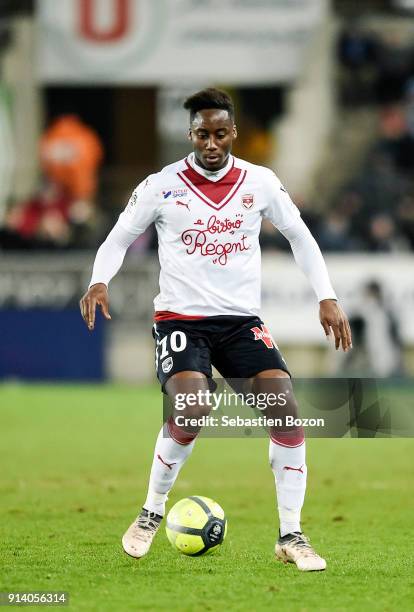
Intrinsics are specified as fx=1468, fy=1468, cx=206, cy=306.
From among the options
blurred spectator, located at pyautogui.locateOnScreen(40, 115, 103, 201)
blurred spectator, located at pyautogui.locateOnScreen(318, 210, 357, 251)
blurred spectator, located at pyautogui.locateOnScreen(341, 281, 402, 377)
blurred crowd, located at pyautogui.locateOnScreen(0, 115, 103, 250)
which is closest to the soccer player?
blurred spectator, located at pyautogui.locateOnScreen(341, 281, 402, 377)

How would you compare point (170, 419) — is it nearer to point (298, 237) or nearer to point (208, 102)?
point (298, 237)

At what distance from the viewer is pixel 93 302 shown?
7262 mm

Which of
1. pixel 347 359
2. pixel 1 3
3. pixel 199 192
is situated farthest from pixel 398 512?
pixel 1 3

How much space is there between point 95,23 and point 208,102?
642 inches

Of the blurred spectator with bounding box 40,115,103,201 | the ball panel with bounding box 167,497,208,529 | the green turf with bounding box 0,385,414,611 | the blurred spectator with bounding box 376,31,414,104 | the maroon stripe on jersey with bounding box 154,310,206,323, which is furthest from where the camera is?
the blurred spectator with bounding box 376,31,414,104

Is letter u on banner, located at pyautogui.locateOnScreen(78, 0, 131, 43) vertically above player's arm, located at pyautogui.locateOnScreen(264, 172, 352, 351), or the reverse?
letter u on banner, located at pyautogui.locateOnScreen(78, 0, 131, 43)

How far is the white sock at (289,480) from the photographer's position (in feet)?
24.0

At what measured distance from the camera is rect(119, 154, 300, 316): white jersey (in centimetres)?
738

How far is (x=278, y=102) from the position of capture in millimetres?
27000

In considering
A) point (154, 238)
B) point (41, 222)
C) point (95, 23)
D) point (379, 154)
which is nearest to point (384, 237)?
point (154, 238)

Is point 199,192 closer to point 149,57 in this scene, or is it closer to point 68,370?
point 68,370

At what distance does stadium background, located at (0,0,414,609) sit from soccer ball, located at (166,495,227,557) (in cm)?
11

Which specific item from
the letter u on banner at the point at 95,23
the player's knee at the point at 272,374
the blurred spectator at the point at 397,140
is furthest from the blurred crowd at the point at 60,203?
the player's knee at the point at 272,374

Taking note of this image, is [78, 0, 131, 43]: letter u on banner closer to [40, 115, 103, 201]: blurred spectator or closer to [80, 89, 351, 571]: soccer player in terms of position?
[40, 115, 103, 201]: blurred spectator
